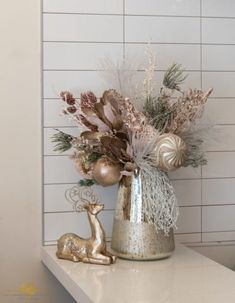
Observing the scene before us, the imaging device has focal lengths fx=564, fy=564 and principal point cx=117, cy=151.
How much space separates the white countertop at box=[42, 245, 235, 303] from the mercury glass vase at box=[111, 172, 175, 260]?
2 cm

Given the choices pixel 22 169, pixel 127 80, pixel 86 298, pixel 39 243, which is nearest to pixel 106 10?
pixel 127 80

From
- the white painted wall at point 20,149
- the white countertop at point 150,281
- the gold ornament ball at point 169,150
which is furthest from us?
the white painted wall at point 20,149

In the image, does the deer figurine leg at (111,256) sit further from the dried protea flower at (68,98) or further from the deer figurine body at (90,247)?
the dried protea flower at (68,98)

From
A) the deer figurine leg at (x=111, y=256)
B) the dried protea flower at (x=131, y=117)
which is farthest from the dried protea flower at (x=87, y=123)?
the deer figurine leg at (x=111, y=256)

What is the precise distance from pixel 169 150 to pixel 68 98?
30 centimetres

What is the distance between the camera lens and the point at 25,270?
1492 millimetres

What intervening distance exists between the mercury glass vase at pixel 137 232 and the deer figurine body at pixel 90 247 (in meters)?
0.05

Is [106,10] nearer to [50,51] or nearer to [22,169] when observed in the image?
[50,51]

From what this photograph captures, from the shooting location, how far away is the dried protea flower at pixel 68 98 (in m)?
1.36

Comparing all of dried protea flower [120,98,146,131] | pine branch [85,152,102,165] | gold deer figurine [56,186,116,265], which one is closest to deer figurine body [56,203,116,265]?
gold deer figurine [56,186,116,265]

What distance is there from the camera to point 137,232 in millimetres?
1283

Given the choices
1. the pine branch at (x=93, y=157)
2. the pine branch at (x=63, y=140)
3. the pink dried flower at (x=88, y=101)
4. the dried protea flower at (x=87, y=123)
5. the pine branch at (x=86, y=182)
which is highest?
the pink dried flower at (x=88, y=101)

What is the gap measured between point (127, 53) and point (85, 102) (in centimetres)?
26

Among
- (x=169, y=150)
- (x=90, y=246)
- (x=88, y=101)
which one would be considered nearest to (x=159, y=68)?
(x=88, y=101)
